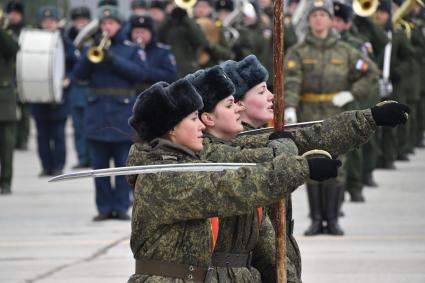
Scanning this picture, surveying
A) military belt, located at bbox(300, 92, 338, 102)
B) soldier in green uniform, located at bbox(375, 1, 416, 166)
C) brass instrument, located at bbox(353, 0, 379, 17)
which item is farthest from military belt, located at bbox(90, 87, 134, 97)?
soldier in green uniform, located at bbox(375, 1, 416, 166)

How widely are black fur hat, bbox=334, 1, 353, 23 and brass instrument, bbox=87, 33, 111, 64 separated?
2.59 meters

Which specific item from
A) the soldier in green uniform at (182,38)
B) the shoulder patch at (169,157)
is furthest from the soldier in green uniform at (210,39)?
the shoulder patch at (169,157)

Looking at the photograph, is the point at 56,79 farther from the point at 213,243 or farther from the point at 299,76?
the point at 213,243

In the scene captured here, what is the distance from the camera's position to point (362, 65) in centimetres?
1328

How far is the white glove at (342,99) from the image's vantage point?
1302 cm

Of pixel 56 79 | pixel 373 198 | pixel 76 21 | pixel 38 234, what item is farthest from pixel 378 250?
pixel 76 21

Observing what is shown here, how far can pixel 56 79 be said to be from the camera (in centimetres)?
1961

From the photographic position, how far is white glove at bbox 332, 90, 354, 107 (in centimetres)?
1302

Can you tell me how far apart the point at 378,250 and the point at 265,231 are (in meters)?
5.15

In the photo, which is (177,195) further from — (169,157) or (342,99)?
(342,99)

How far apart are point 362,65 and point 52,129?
7.56 metres

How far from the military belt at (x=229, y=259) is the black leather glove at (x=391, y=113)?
0.79 m

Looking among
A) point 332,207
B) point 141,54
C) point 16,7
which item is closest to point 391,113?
point 332,207

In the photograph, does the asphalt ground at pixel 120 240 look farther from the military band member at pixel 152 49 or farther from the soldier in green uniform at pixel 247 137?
the soldier in green uniform at pixel 247 137
